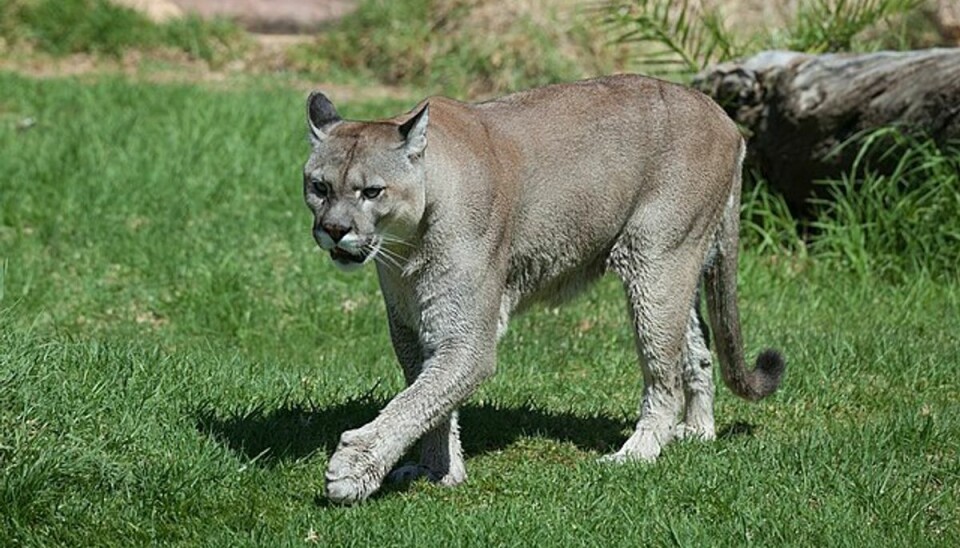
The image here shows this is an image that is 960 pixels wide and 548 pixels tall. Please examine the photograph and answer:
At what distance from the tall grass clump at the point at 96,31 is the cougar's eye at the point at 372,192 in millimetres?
10696

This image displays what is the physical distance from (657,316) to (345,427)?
140 centimetres

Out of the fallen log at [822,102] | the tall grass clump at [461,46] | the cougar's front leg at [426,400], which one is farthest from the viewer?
the tall grass clump at [461,46]

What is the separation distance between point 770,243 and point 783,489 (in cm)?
440

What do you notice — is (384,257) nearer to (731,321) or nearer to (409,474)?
(409,474)

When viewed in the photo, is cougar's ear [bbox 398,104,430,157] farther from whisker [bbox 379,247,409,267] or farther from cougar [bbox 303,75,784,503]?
whisker [bbox 379,247,409,267]

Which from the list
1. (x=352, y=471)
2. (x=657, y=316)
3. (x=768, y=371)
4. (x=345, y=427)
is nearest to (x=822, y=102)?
(x=768, y=371)

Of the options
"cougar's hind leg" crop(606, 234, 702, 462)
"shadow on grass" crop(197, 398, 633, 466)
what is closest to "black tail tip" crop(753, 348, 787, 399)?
"cougar's hind leg" crop(606, 234, 702, 462)

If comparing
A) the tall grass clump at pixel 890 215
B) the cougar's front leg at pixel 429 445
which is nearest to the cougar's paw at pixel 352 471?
the cougar's front leg at pixel 429 445

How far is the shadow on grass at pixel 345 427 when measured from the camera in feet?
20.8

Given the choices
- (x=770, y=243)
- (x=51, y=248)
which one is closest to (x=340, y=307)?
(x=51, y=248)

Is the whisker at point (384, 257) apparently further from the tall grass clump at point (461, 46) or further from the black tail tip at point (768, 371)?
the tall grass clump at point (461, 46)

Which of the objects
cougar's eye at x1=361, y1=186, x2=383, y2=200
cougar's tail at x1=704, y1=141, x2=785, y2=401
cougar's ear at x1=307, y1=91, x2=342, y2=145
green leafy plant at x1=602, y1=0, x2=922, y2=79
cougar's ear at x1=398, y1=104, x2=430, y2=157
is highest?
cougar's ear at x1=398, y1=104, x2=430, y2=157

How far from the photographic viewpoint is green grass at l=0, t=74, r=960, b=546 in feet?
18.3

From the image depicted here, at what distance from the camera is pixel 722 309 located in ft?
23.1
